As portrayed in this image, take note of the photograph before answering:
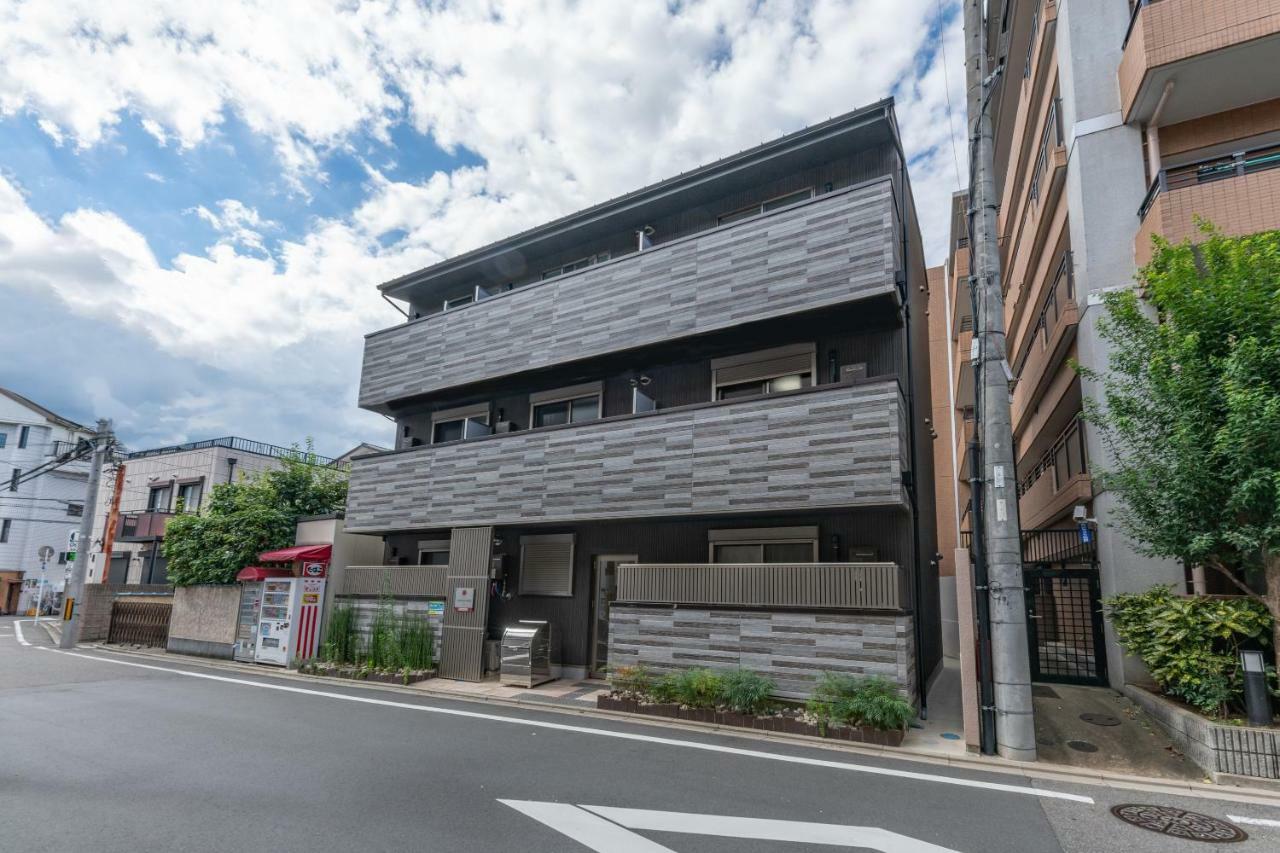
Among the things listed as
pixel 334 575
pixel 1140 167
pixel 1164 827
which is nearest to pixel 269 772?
pixel 1164 827

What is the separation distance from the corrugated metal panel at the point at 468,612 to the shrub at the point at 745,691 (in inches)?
213

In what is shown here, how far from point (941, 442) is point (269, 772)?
22306mm

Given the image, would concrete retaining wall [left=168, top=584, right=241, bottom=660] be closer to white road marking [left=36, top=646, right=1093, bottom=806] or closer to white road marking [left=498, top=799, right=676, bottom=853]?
white road marking [left=36, top=646, right=1093, bottom=806]

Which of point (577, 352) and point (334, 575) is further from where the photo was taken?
point (334, 575)

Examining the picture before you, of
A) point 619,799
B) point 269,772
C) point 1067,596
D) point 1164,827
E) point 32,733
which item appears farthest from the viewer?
point 1067,596

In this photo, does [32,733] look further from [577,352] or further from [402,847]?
[577,352]

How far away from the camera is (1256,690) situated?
6.09 meters

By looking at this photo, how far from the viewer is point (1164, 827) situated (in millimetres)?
5020

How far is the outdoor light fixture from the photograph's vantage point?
607cm

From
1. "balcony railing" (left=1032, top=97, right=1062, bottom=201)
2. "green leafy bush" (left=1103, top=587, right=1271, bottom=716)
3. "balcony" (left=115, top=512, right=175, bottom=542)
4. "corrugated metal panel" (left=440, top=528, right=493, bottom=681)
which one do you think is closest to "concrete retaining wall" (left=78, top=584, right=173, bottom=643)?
"balcony" (left=115, top=512, right=175, bottom=542)

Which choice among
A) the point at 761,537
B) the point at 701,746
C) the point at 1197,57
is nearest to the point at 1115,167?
the point at 1197,57

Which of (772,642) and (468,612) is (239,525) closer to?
(468,612)

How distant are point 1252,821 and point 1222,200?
7.59 m

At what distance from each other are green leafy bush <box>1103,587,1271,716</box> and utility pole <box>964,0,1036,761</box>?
4.64ft
